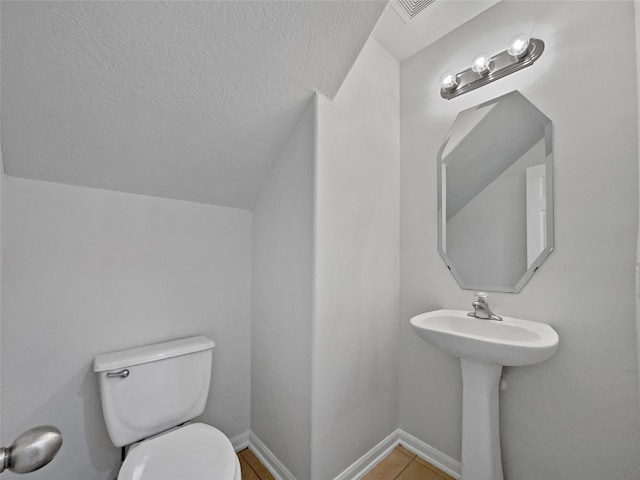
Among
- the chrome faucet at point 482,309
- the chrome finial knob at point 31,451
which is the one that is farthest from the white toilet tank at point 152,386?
the chrome faucet at point 482,309

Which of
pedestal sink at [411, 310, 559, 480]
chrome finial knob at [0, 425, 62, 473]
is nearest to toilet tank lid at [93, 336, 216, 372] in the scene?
chrome finial knob at [0, 425, 62, 473]

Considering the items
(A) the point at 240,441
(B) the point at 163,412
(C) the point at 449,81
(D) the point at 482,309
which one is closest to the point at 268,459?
(A) the point at 240,441

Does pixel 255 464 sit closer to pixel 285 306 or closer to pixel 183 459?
pixel 183 459

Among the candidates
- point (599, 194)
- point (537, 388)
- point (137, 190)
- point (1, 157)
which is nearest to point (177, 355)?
point (137, 190)

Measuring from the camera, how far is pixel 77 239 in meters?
1.23

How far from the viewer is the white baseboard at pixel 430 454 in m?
1.47

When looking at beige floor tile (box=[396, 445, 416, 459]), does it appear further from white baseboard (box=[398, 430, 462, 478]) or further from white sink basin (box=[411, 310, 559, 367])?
white sink basin (box=[411, 310, 559, 367])

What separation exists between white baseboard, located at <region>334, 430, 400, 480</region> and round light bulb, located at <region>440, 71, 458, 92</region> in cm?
196

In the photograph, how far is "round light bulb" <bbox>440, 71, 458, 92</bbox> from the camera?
1527 millimetres

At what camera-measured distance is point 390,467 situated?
1.52 m

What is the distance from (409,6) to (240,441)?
8.35ft

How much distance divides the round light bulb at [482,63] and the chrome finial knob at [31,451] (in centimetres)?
190

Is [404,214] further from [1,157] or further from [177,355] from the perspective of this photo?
[1,157]

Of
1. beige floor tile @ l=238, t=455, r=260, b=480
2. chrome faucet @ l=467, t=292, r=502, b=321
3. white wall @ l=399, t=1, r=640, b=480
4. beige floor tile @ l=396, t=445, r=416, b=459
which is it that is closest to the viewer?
white wall @ l=399, t=1, r=640, b=480
